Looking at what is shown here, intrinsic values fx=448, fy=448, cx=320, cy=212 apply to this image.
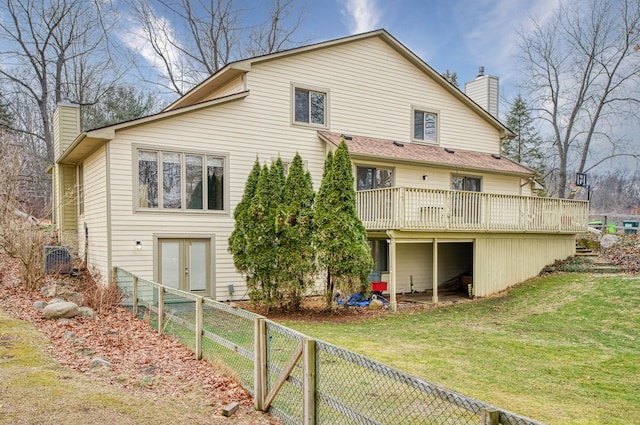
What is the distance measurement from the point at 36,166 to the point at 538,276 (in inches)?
1120

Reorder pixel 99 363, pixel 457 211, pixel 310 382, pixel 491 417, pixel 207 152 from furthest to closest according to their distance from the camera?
1. pixel 457 211
2. pixel 207 152
3. pixel 99 363
4. pixel 310 382
5. pixel 491 417

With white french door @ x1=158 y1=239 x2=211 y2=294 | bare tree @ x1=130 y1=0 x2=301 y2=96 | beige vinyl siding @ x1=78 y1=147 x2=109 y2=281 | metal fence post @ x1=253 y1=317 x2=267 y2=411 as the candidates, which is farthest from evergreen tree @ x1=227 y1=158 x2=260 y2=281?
bare tree @ x1=130 y1=0 x2=301 y2=96

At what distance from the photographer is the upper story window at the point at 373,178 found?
14.5 m

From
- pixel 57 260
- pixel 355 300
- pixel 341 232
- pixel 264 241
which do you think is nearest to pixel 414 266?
pixel 355 300

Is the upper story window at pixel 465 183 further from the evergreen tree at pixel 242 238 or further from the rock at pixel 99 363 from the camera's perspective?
the rock at pixel 99 363

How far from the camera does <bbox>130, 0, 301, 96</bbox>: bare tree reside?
1020 inches

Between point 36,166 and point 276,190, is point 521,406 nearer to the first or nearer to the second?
point 276,190

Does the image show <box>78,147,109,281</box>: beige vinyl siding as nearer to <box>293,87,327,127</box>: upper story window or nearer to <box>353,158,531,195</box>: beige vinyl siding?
<box>293,87,327,127</box>: upper story window

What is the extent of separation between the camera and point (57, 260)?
12.2 meters

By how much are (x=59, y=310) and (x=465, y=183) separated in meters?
13.5

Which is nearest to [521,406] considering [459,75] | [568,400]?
[568,400]

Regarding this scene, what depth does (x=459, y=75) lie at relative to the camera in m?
43.3

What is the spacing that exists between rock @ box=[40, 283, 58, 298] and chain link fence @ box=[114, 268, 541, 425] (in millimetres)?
3804

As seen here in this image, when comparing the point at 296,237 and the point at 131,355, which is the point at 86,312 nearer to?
the point at 131,355
